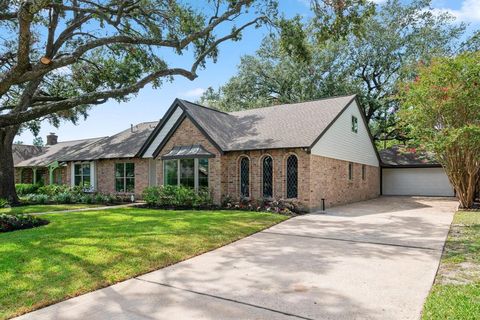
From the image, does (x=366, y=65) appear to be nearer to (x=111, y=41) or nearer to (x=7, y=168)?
(x=111, y=41)

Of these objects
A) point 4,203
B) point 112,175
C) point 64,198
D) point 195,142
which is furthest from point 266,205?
point 4,203

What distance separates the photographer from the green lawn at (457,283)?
4012mm

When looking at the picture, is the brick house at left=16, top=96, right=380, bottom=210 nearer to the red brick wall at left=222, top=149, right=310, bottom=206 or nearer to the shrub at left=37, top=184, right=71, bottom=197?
the red brick wall at left=222, top=149, right=310, bottom=206

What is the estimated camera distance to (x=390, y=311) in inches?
165

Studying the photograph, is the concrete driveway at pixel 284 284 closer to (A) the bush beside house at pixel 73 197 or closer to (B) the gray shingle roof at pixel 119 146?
(A) the bush beside house at pixel 73 197

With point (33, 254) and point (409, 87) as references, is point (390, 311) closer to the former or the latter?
point (33, 254)

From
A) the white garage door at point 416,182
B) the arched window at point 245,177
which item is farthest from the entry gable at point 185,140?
the white garage door at point 416,182

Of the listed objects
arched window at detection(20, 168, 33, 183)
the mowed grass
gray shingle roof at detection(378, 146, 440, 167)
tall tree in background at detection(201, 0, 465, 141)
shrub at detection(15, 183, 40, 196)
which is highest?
tall tree in background at detection(201, 0, 465, 141)

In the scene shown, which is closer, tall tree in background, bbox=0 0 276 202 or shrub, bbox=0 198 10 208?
tall tree in background, bbox=0 0 276 202

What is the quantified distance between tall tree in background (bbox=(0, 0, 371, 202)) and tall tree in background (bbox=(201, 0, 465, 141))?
12104 mm

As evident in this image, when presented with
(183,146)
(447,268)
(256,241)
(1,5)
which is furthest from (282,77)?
(447,268)

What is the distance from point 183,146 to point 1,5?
921cm

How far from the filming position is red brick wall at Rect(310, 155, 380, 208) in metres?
14.8

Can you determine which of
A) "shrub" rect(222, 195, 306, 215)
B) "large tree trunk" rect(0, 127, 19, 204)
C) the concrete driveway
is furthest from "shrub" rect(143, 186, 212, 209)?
"large tree trunk" rect(0, 127, 19, 204)
